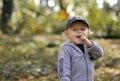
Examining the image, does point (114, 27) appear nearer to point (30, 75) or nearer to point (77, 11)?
point (77, 11)

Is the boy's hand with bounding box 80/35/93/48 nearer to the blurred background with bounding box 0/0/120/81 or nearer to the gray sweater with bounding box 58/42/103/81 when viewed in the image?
the gray sweater with bounding box 58/42/103/81

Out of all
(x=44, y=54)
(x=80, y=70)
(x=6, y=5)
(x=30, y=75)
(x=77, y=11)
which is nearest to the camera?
(x=80, y=70)

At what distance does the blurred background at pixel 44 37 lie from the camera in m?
11.1

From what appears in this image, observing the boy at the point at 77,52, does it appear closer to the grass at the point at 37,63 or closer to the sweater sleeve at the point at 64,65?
the sweater sleeve at the point at 64,65

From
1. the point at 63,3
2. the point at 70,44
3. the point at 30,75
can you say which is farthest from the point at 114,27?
the point at 70,44

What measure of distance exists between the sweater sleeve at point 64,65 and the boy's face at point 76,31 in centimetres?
17

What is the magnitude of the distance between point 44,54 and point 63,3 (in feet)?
30.0

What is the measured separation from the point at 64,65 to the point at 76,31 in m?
0.47

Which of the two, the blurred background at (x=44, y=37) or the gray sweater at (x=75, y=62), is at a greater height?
the gray sweater at (x=75, y=62)

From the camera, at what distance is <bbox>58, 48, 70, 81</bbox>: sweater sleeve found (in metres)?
4.84

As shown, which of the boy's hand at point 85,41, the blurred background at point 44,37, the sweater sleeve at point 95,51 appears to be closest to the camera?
the boy's hand at point 85,41

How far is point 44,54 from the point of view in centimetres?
1475

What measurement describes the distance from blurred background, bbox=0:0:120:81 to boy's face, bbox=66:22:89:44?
4.18m

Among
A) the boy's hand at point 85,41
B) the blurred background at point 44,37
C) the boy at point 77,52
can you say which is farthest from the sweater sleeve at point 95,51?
the blurred background at point 44,37
